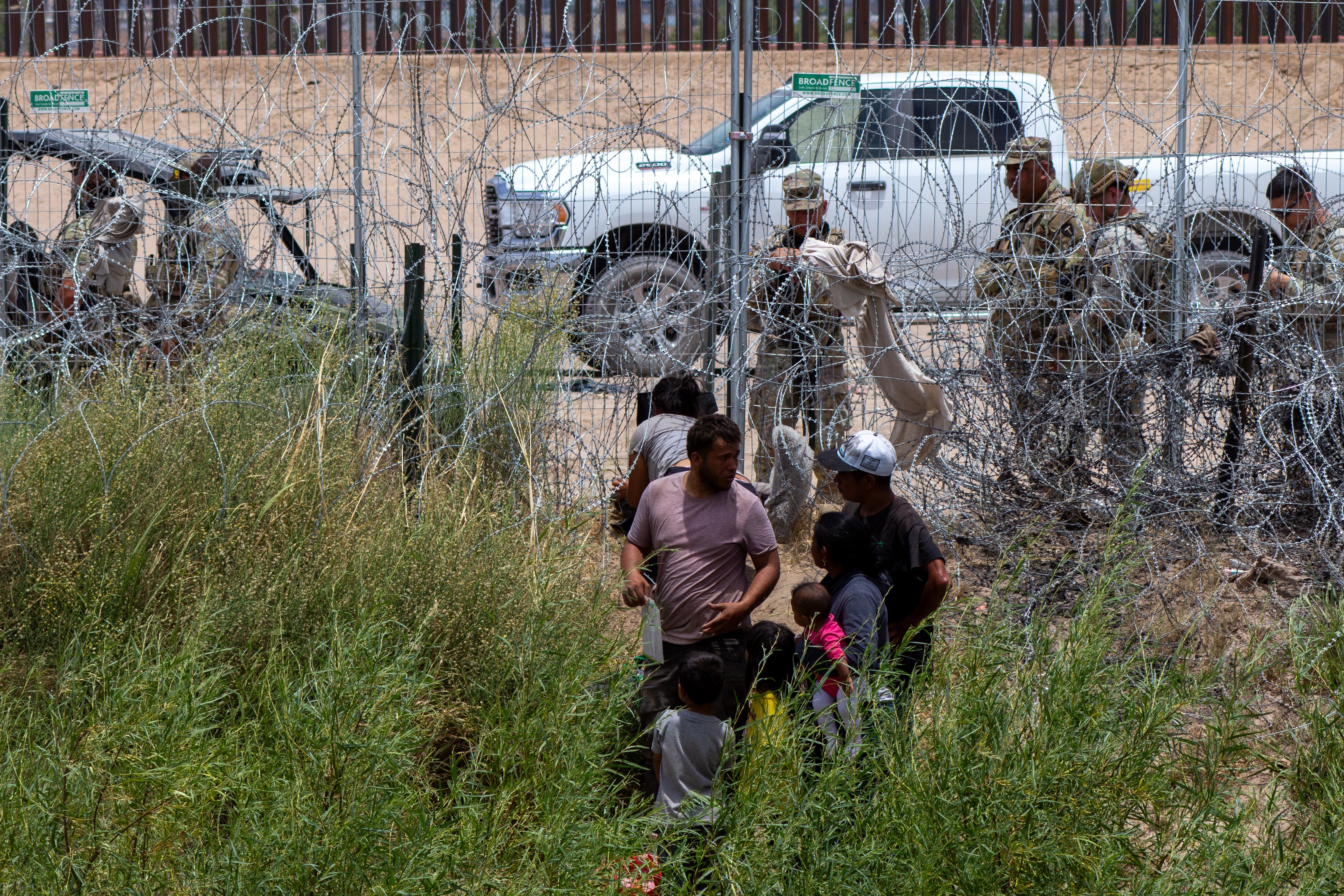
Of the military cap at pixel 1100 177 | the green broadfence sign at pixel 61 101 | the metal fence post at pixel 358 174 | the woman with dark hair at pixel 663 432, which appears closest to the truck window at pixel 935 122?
the military cap at pixel 1100 177

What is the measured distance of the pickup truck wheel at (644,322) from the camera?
562 cm

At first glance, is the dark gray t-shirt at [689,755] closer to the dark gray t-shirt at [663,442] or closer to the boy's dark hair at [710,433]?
the boy's dark hair at [710,433]

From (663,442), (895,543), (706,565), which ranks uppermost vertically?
(663,442)

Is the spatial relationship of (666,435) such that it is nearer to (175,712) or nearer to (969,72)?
(175,712)

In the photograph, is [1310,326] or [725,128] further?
[725,128]

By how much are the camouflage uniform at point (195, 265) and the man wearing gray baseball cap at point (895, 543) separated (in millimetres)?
3151

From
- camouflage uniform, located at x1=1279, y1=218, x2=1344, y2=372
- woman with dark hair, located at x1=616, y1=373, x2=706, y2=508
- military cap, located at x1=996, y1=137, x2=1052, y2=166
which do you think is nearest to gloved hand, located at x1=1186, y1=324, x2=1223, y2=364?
camouflage uniform, located at x1=1279, y1=218, x2=1344, y2=372

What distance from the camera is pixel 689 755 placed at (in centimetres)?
357

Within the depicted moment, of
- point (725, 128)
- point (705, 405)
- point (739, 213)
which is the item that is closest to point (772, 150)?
point (739, 213)

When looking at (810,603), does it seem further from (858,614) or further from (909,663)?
(909,663)

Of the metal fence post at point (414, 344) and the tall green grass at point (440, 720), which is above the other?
the metal fence post at point (414, 344)

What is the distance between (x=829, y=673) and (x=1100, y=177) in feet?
11.9

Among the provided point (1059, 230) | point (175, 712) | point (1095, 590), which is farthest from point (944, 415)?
point (175, 712)

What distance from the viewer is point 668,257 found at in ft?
18.3
